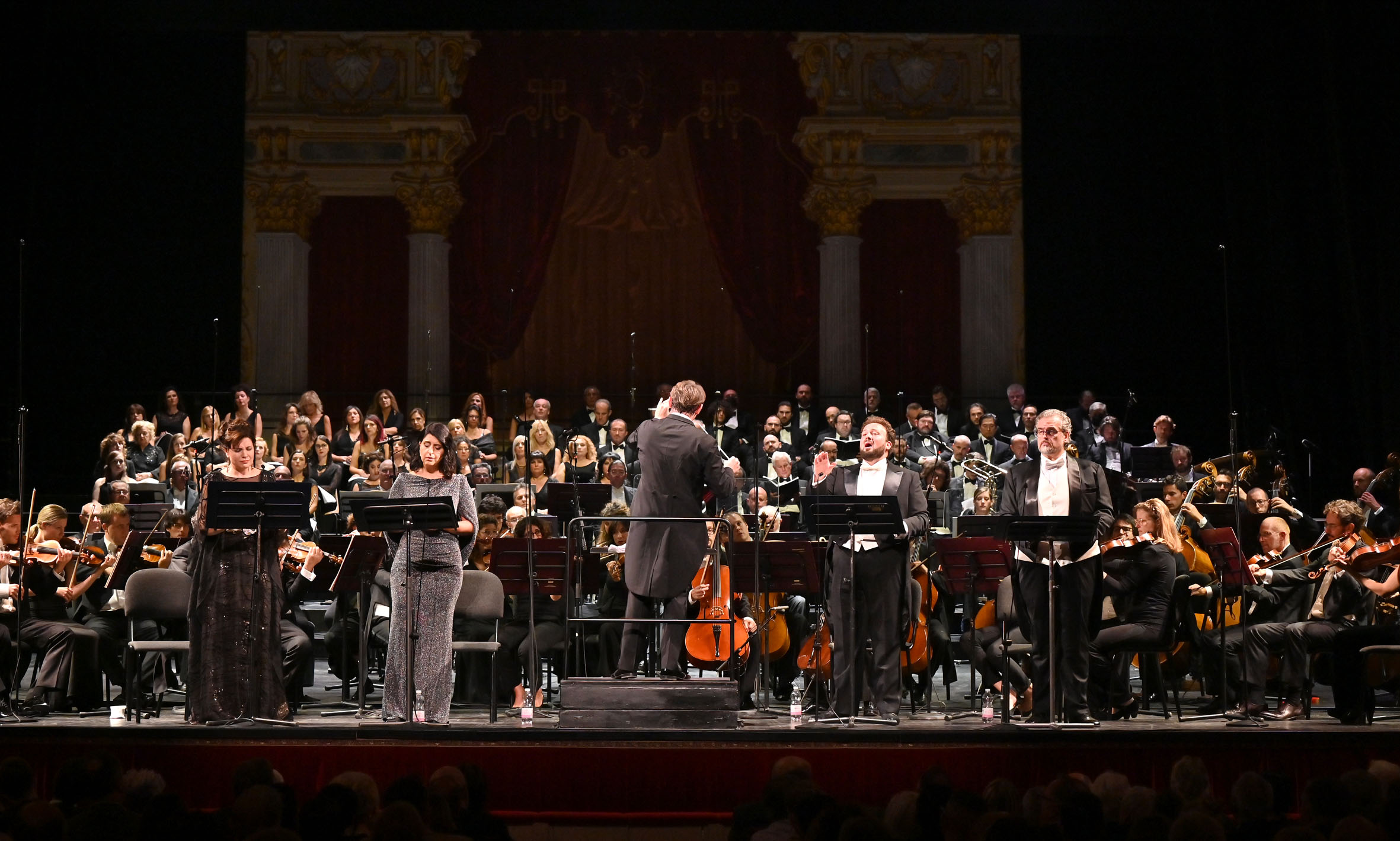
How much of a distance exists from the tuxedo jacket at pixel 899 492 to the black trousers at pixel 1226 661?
1.92 meters

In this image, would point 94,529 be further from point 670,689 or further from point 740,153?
point 740,153

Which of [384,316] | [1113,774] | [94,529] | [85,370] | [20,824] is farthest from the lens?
[384,316]

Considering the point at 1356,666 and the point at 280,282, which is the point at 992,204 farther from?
the point at 1356,666

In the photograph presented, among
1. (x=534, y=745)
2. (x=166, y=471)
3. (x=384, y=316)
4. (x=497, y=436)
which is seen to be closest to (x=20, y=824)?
(x=534, y=745)

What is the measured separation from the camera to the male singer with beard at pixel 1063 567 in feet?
23.9

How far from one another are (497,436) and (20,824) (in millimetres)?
13347

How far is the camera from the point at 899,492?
7664 mm

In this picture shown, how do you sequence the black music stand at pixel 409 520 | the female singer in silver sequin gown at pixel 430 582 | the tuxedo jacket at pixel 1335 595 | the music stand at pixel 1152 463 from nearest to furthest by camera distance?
the black music stand at pixel 409 520, the female singer in silver sequin gown at pixel 430 582, the tuxedo jacket at pixel 1335 595, the music stand at pixel 1152 463

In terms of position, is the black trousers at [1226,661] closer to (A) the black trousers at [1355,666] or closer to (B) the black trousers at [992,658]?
(A) the black trousers at [1355,666]

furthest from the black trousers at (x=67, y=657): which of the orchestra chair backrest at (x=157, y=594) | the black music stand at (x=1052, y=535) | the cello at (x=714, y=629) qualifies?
the black music stand at (x=1052, y=535)

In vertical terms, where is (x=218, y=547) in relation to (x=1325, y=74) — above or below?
below

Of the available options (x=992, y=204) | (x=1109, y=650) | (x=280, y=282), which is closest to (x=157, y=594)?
(x=1109, y=650)

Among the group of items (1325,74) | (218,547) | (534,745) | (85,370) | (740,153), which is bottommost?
(534,745)

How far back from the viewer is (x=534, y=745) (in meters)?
6.74
